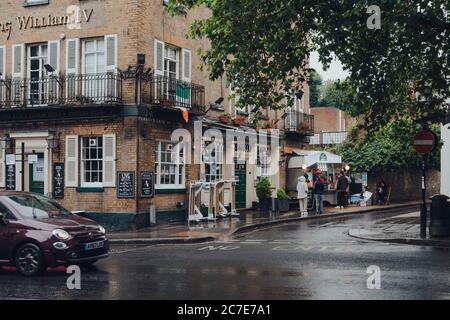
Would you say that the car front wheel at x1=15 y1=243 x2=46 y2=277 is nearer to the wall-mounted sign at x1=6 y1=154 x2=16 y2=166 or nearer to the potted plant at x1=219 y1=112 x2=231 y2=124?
the wall-mounted sign at x1=6 y1=154 x2=16 y2=166

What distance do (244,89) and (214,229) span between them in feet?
16.9

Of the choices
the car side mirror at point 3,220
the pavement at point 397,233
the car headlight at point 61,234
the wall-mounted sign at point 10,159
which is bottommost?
the pavement at point 397,233

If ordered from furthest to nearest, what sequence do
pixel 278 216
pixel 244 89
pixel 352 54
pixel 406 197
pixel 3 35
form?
1. pixel 406 197
2. pixel 278 216
3. pixel 3 35
4. pixel 244 89
5. pixel 352 54

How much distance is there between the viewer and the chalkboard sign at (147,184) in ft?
71.6

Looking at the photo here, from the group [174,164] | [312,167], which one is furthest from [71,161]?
[312,167]

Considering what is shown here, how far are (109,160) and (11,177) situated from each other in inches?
163

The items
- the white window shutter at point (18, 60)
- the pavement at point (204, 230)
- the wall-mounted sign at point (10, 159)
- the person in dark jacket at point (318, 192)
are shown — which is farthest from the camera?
the person in dark jacket at point (318, 192)

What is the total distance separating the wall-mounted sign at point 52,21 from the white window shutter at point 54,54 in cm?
69

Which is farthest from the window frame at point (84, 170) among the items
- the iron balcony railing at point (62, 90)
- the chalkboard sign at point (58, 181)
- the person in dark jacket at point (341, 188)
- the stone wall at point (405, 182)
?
the stone wall at point (405, 182)

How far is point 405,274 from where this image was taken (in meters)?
11.3

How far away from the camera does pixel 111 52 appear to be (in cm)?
2212

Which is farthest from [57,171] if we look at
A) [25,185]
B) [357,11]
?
[357,11]

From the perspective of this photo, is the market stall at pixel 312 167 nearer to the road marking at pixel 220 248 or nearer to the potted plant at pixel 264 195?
the potted plant at pixel 264 195

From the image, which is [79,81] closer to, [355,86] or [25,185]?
[25,185]
